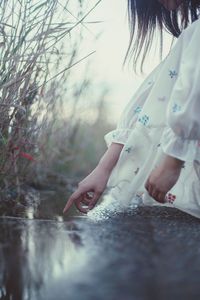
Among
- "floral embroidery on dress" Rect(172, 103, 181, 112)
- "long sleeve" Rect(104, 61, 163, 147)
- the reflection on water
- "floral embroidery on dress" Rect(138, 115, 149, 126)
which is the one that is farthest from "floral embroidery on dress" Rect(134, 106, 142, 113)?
the reflection on water

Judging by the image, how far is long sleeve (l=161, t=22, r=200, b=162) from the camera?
1.02 m

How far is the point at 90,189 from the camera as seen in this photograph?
127cm

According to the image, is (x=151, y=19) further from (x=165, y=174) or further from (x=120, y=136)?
(x=165, y=174)

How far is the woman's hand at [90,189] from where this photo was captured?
49.2 inches

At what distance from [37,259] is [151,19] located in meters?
1.05

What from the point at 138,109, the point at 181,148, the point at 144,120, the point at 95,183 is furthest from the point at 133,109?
the point at 181,148

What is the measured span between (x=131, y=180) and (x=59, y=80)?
0.83 metres

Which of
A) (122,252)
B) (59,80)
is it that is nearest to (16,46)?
(59,80)

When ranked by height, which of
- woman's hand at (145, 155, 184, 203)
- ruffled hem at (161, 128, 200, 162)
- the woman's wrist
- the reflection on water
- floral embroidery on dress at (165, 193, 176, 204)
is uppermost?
ruffled hem at (161, 128, 200, 162)

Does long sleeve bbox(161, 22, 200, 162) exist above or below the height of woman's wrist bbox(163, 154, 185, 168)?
above

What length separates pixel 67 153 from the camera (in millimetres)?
3395

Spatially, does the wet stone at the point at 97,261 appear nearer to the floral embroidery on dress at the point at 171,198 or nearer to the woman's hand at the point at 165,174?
the woman's hand at the point at 165,174

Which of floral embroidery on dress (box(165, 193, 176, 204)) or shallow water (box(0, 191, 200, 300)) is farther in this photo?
floral embroidery on dress (box(165, 193, 176, 204))

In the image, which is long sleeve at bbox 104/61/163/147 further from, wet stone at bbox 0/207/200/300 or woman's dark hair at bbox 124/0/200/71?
wet stone at bbox 0/207/200/300
